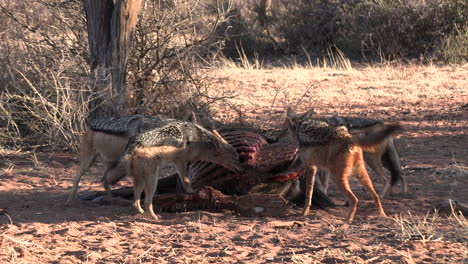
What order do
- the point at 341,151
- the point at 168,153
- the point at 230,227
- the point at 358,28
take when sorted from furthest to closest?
the point at 358,28 → the point at 168,153 → the point at 341,151 → the point at 230,227

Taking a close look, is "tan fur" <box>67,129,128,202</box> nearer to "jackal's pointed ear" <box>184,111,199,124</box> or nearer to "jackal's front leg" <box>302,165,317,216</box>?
"jackal's pointed ear" <box>184,111,199,124</box>

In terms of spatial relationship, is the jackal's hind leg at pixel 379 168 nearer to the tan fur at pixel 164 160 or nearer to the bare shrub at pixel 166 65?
the tan fur at pixel 164 160

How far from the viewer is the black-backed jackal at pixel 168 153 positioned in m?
6.05

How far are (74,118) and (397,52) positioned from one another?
410 inches

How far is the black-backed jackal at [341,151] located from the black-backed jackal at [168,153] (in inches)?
29.7

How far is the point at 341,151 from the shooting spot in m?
5.93

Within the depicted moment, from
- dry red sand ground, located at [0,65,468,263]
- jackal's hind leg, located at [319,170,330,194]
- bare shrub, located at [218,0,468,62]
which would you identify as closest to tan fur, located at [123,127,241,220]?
dry red sand ground, located at [0,65,468,263]

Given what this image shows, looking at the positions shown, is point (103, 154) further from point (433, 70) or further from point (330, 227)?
point (433, 70)

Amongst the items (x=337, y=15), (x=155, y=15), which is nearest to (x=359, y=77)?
(x=337, y=15)

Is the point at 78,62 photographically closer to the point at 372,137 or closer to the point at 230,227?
the point at 230,227

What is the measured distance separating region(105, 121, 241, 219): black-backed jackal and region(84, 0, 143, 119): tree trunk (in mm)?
2909

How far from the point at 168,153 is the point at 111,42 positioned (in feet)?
11.7

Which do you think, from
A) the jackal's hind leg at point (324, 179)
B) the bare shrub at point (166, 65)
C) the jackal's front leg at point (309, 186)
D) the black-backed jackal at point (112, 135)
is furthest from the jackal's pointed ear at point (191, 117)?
the bare shrub at point (166, 65)

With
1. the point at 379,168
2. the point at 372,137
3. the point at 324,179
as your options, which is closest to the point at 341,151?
the point at 372,137
